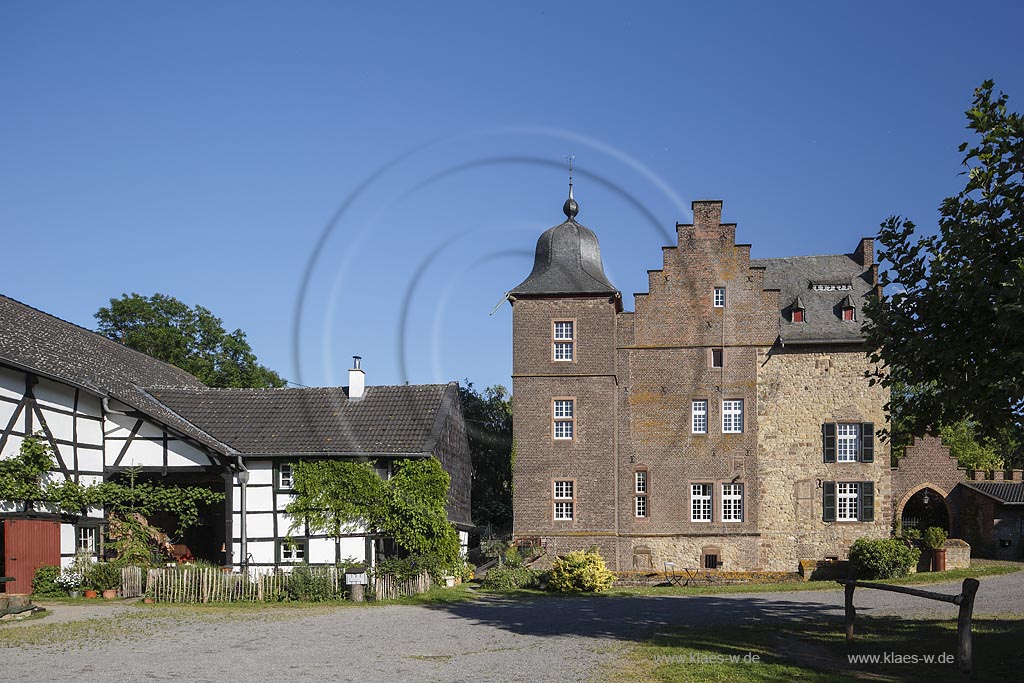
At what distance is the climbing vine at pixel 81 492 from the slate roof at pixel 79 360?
1750mm

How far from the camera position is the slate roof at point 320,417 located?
96.9 feet

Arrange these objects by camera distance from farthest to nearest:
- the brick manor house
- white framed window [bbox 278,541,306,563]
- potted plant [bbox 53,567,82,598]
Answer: the brick manor house < white framed window [bbox 278,541,306,563] < potted plant [bbox 53,567,82,598]

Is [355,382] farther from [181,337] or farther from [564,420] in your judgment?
[181,337]

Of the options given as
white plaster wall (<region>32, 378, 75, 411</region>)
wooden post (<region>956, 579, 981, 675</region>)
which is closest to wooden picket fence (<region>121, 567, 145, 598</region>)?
white plaster wall (<region>32, 378, 75, 411</region>)

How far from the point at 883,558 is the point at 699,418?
7.87m

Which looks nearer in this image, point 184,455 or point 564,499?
point 184,455

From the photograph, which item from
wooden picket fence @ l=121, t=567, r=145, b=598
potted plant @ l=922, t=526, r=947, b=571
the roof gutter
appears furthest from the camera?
potted plant @ l=922, t=526, r=947, b=571

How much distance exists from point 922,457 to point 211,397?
2654cm

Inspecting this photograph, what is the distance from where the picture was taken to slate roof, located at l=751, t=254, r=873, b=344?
119ft

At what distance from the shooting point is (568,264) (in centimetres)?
3669

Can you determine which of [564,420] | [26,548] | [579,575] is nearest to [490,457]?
[564,420]

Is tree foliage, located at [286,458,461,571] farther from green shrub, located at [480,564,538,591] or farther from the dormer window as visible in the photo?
the dormer window

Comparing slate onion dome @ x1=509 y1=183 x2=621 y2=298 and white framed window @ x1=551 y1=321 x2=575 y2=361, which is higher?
slate onion dome @ x1=509 y1=183 x2=621 y2=298

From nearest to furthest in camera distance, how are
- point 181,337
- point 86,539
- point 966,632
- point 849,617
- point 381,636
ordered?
1. point 966,632
2. point 849,617
3. point 381,636
4. point 86,539
5. point 181,337
